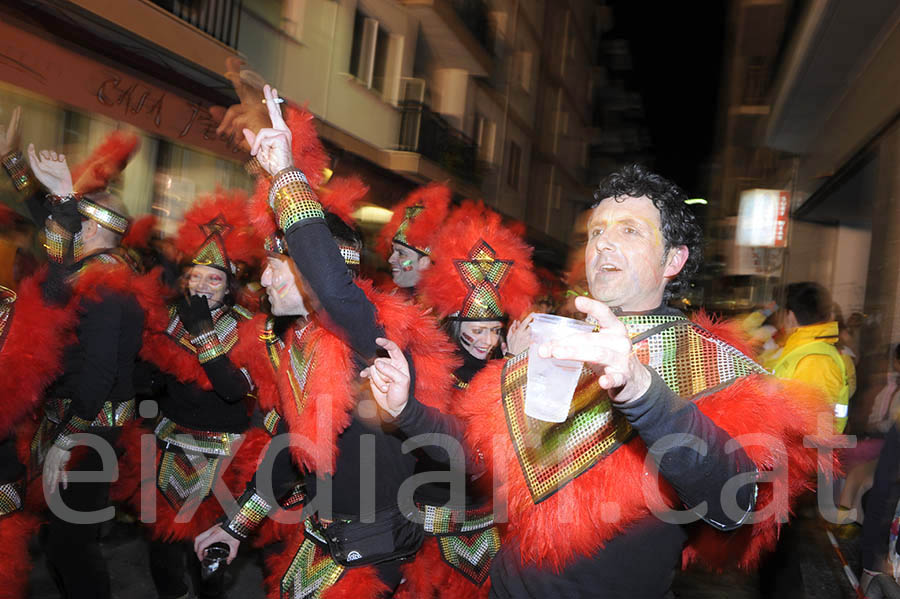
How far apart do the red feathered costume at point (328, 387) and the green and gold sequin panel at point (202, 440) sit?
141 centimetres

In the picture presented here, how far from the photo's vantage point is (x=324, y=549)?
259 centimetres

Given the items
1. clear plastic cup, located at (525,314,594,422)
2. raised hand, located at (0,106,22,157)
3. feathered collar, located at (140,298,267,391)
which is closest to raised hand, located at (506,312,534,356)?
feathered collar, located at (140,298,267,391)

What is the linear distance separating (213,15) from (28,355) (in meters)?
7.14

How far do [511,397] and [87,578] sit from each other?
2592 millimetres

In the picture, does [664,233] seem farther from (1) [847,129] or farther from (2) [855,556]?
(1) [847,129]

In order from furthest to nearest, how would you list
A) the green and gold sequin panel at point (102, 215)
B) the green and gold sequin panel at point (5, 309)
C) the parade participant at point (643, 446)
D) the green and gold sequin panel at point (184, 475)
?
the green and gold sequin panel at point (184, 475)
the green and gold sequin panel at point (102, 215)
the green and gold sequin panel at point (5, 309)
the parade participant at point (643, 446)

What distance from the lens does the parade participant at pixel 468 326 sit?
3.22m

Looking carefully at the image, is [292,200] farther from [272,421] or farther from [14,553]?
[14,553]

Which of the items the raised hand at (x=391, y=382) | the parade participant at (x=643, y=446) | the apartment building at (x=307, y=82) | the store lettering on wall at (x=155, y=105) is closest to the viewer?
the parade participant at (x=643, y=446)

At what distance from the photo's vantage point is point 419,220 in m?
5.02

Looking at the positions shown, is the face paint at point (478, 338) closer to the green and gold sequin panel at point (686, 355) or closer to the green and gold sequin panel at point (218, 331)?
the green and gold sequin panel at point (218, 331)

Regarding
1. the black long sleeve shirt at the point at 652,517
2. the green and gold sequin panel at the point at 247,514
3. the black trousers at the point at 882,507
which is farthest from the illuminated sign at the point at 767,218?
the black long sleeve shirt at the point at 652,517

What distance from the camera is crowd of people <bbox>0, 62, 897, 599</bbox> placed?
168 cm

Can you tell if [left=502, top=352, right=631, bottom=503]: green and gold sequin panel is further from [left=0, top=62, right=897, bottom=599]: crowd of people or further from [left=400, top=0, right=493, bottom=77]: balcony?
[left=400, top=0, right=493, bottom=77]: balcony
